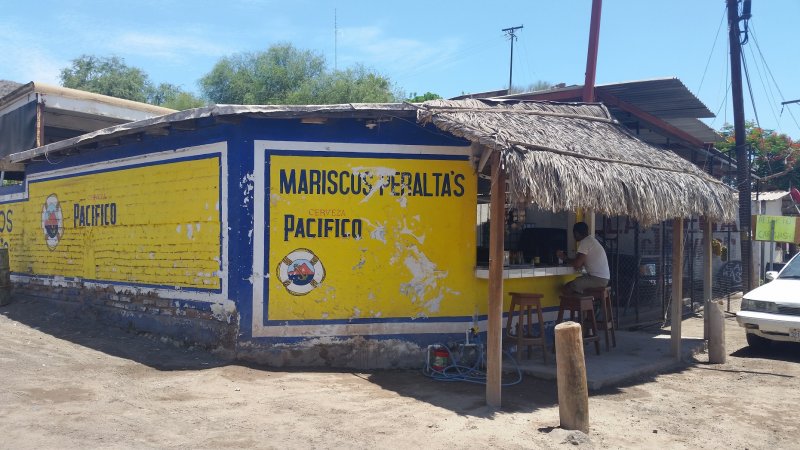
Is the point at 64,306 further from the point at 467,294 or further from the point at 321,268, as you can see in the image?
the point at 467,294

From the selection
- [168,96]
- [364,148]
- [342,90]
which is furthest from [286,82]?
[364,148]

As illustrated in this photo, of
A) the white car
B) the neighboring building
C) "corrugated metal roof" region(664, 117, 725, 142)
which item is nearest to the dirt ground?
the white car

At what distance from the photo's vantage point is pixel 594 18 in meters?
11.5

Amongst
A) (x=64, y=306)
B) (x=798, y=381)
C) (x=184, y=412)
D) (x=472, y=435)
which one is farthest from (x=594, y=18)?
(x=64, y=306)

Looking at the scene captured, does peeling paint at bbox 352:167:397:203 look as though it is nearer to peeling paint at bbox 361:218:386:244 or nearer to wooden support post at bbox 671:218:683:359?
peeling paint at bbox 361:218:386:244

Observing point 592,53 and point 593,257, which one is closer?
point 593,257

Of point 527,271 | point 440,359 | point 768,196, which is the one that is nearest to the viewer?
point 440,359

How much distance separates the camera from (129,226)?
9789mm

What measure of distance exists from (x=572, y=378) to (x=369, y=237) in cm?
334

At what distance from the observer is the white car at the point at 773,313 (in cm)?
950

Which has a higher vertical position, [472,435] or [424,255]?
[424,255]

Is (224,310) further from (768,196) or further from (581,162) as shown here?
(768,196)

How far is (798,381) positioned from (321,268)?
6.44 metres

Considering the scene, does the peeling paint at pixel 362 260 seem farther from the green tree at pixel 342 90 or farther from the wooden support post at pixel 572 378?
the green tree at pixel 342 90
